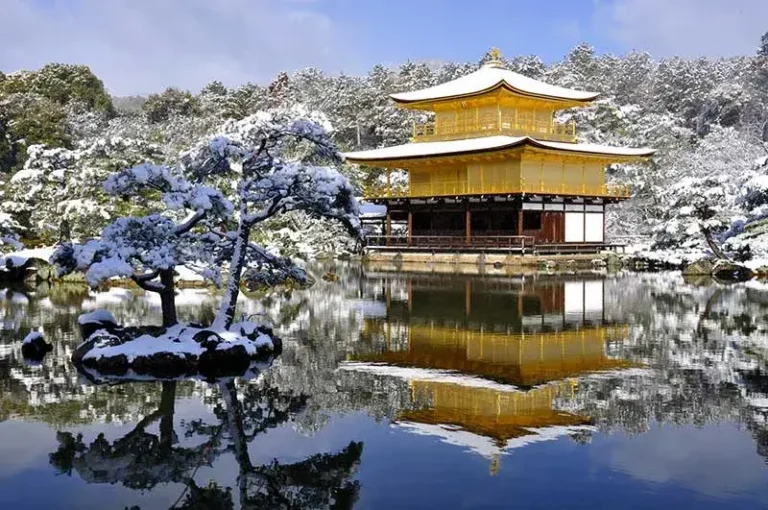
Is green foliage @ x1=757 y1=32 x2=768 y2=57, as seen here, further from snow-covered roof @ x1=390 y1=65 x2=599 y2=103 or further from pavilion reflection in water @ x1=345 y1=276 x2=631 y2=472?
pavilion reflection in water @ x1=345 y1=276 x2=631 y2=472

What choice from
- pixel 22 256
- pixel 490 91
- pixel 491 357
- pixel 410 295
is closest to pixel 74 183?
pixel 22 256

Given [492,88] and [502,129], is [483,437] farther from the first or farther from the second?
[502,129]

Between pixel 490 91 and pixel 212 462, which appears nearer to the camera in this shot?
pixel 212 462

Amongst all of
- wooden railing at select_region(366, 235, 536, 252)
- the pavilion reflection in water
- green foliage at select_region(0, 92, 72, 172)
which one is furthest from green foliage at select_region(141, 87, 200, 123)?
the pavilion reflection in water

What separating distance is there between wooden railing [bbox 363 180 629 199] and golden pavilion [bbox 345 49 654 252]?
0.20 ft

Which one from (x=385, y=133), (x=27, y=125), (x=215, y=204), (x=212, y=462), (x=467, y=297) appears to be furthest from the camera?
(x=385, y=133)

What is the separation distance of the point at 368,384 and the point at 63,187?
2525cm

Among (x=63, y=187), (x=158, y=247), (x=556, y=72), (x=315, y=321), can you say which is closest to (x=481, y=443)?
(x=158, y=247)

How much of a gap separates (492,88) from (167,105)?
54309mm

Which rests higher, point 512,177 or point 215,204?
point 512,177

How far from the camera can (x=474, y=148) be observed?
4188 cm

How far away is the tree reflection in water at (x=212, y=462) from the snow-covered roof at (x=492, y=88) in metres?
34.4

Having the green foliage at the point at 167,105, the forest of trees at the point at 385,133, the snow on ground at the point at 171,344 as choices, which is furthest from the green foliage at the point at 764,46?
the snow on ground at the point at 171,344

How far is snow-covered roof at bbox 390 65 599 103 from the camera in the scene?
4437 cm
